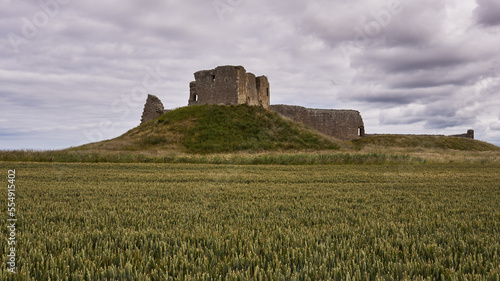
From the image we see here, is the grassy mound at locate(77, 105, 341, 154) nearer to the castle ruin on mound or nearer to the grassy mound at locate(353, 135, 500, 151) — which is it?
the castle ruin on mound

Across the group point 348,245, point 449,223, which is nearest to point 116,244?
point 348,245

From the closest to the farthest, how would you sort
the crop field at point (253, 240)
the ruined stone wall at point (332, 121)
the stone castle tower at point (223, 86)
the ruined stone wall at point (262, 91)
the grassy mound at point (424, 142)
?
the crop field at point (253, 240)
the stone castle tower at point (223, 86)
the grassy mound at point (424, 142)
the ruined stone wall at point (262, 91)
the ruined stone wall at point (332, 121)

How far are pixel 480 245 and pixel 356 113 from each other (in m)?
51.1

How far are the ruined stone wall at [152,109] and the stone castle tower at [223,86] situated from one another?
3934 millimetres

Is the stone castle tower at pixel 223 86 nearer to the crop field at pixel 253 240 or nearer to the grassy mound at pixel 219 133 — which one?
the grassy mound at pixel 219 133

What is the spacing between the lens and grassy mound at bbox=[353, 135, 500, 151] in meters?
44.3

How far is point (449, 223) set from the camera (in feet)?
11.5

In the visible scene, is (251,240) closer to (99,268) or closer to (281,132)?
(99,268)

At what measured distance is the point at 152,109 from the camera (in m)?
43.0

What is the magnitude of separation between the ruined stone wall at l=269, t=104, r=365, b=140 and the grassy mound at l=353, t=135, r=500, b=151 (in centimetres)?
299

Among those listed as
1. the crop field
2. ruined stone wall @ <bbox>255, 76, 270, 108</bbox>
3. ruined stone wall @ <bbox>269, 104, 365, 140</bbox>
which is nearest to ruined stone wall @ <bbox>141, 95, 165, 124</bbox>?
ruined stone wall @ <bbox>255, 76, 270, 108</bbox>

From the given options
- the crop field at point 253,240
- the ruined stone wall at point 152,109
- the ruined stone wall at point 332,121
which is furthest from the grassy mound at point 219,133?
the crop field at point 253,240

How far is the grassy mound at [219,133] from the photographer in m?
30.9

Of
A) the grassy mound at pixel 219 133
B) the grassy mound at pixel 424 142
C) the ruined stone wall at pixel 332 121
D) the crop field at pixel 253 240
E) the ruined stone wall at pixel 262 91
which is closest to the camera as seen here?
the crop field at pixel 253 240
